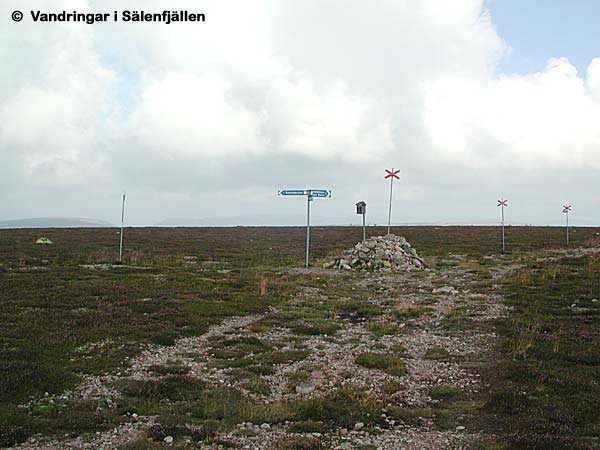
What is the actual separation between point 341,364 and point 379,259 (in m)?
20.8

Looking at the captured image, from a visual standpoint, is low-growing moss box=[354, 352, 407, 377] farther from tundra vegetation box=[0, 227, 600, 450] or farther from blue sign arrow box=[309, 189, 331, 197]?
blue sign arrow box=[309, 189, 331, 197]

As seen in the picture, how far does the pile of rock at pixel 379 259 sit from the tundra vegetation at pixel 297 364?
260 inches

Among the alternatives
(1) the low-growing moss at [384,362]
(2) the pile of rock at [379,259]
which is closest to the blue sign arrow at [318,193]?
(2) the pile of rock at [379,259]

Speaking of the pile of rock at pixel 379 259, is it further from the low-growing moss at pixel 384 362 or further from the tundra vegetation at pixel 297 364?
the low-growing moss at pixel 384 362

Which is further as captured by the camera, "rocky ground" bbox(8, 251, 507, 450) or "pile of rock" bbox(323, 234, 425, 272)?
"pile of rock" bbox(323, 234, 425, 272)

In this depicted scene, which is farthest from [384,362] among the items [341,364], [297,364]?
[297,364]

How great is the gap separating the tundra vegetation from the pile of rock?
6604mm

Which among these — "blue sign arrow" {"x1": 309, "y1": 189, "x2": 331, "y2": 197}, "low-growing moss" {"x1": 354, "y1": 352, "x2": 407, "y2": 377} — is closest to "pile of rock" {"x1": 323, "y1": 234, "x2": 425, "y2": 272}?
"blue sign arrow" {"x1": 309, "y1": 189, "x2": 331, "y2": 197}

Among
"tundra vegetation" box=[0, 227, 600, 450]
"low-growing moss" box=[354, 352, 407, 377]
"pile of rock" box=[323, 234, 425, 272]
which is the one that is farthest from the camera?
"pile of rock" box=[323, 234, 425, 272]

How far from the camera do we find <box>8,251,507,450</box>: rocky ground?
28.3 feet

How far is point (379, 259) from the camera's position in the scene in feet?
110

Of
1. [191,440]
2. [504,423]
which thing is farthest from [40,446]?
[504,423]

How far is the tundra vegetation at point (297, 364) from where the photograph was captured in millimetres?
8781

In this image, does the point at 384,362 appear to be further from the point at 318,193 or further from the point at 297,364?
the point at 318,193
